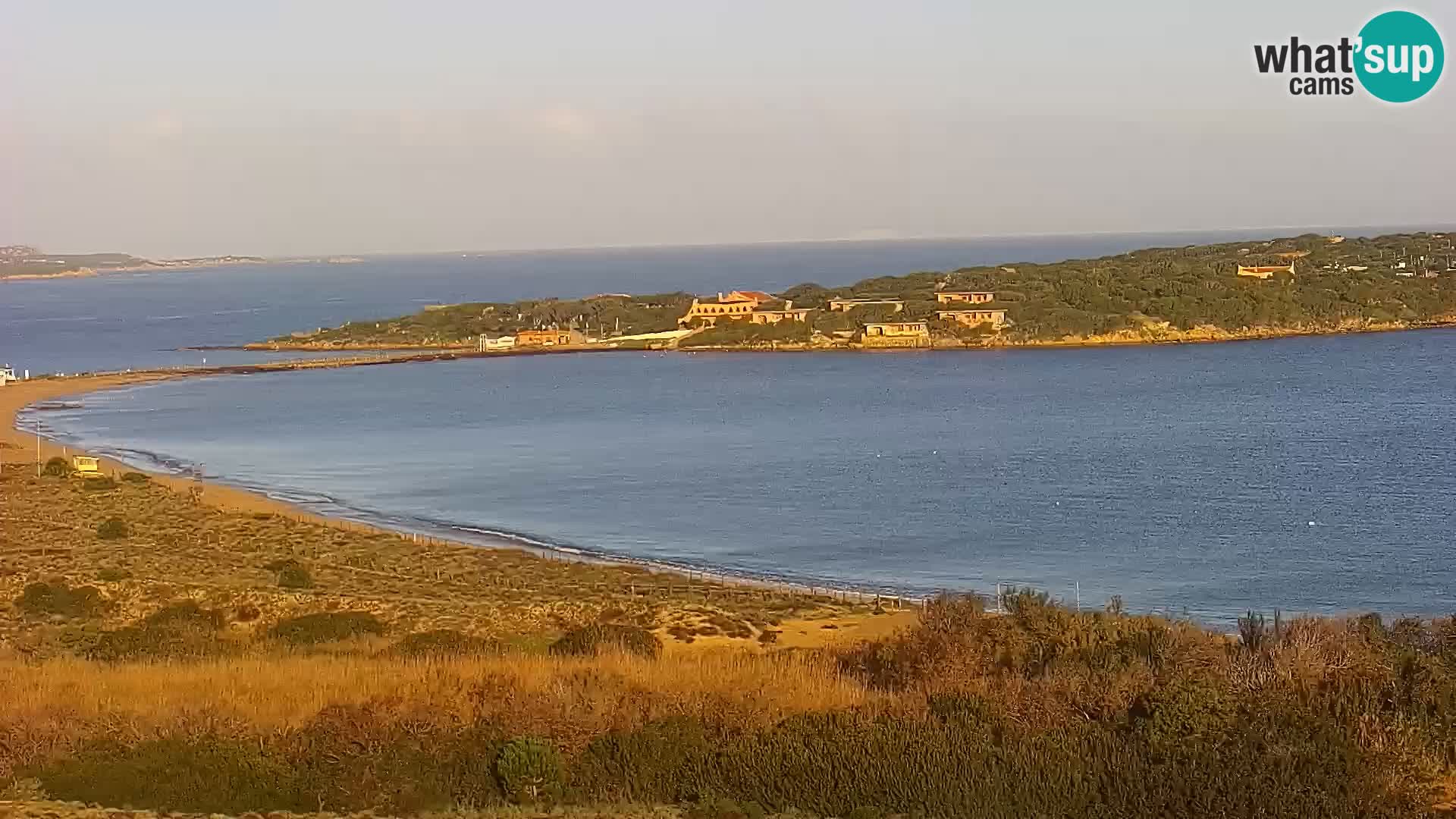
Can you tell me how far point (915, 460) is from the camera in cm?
4444

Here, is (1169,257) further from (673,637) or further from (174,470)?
(673,637)

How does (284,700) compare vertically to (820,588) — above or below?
above

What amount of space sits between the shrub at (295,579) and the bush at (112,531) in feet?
17.7

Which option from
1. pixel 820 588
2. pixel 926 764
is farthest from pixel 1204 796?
pixel 820 588

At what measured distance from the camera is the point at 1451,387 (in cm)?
6112

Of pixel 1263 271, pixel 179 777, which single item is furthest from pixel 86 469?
pixel 1263 271

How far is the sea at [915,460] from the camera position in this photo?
27.6 metres

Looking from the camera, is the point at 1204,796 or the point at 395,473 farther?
the point at 395,473

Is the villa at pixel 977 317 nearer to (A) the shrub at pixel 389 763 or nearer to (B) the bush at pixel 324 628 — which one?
(B) the bush at pixel 324 628

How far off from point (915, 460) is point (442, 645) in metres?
29.6

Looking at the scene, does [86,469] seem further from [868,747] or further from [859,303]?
[859,303]

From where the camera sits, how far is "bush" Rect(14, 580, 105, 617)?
62.8ft

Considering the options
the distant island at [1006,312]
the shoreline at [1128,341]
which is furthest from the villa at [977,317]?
the shoreline at [1128,341]

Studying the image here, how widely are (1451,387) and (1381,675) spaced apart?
183 feet
